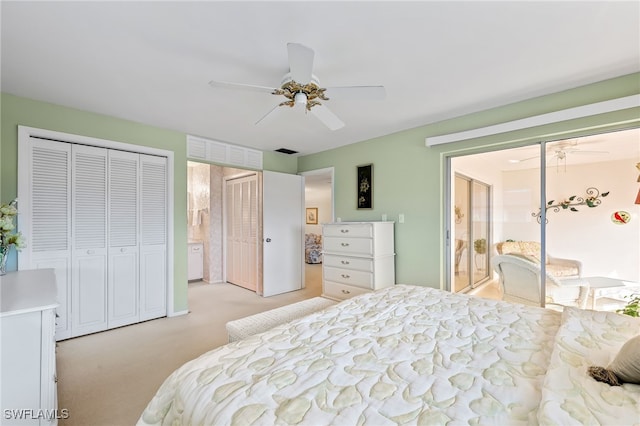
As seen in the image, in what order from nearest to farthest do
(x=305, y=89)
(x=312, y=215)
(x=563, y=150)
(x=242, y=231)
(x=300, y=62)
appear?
(x=300, y=62) → (x=305, y=89) → (x=563, y=150) → (x=242, y=231) → (x=312, y=215)

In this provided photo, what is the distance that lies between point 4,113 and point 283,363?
3.41 m

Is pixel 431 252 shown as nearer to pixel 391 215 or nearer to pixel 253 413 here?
pixel 391 215

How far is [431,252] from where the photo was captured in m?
3.35

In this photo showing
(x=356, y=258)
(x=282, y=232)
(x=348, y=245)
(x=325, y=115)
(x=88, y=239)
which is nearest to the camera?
(x=325, y=115)

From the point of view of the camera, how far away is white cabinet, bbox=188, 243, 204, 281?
18.0 ft

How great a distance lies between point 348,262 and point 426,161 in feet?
5.20

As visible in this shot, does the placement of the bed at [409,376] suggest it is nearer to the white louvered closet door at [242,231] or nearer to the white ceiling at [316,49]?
the white ceiling at [316,49]

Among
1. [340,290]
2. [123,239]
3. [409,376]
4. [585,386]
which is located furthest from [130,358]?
[585,386]

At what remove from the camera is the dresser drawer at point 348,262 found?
3428 mm

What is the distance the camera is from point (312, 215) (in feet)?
29.8

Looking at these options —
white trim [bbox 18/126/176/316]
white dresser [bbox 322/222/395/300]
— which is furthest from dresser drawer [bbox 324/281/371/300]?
white trim [bbox 18/126/176/316]

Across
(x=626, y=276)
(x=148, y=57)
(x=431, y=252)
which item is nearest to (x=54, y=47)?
(x=148, y=57)

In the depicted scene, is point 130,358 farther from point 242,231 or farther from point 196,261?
point 196,261

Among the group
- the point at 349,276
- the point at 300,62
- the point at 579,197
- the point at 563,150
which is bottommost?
the point at 349,276
